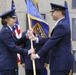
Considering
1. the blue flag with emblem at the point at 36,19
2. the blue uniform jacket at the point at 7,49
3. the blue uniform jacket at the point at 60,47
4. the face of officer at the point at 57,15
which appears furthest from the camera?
the blue flag with emblem at the point at 36,19

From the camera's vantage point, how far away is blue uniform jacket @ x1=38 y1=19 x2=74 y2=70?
16.0 feet

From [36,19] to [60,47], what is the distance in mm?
1146

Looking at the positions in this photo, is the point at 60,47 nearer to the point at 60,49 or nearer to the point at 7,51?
the point at 60,49

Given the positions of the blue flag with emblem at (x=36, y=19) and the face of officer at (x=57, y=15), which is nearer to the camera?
the face of officer at (x=57, y=15)

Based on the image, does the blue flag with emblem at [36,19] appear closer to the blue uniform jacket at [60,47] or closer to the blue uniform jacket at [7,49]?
the blue uniform jacket at [7,49]

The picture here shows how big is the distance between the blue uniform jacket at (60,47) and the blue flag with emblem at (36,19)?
3.29 feet

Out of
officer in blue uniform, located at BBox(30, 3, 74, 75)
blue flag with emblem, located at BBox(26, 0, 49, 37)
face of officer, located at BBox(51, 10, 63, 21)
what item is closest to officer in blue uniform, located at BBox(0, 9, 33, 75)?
blue flag with emblem, located at BBox(26, 0, 49, 37)

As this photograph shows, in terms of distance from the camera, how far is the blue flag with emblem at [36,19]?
5883 mm

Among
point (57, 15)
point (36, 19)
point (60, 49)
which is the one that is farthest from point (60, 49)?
point (36, 19)

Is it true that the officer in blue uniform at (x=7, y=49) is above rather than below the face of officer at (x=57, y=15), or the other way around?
below

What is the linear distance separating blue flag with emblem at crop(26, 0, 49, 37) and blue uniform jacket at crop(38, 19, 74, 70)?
1.00 metres

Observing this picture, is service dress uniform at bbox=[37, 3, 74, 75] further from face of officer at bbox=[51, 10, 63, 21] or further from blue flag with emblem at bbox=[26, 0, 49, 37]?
blue flag with emblem at bbox=[26, 0, 49, 37]

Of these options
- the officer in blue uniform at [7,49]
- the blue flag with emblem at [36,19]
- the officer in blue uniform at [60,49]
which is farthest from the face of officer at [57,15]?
the blue flag with emblem at [36,19]

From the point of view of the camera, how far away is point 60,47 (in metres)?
4.89
